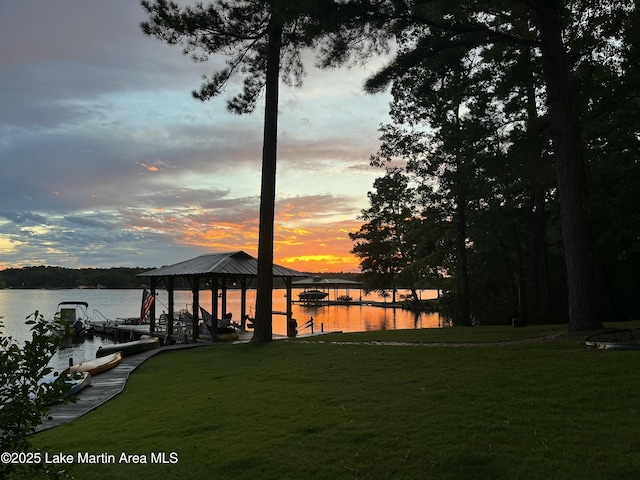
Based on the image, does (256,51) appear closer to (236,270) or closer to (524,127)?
(236,270)

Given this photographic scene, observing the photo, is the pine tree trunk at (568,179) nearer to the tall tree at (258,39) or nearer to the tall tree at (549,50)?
the tall tree at (549,50)

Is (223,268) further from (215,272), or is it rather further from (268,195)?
(268,195)

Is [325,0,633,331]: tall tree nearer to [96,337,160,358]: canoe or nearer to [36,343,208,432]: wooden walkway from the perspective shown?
[36,343,208,432]: wooden walkway

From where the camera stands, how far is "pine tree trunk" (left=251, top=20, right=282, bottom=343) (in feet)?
53.0

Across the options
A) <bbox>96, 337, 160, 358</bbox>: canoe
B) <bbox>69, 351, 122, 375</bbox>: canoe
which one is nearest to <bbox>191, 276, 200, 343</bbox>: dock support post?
<bbox>96, 337, 160, 358</bbox>: canoe

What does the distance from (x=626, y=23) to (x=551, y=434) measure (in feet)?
41.6

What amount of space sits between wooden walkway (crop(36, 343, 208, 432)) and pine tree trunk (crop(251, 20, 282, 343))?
3.77 m

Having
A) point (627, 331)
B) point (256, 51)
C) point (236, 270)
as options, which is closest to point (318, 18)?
point (256, 51)

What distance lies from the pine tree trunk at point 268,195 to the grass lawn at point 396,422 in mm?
6372

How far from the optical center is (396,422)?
5.55m

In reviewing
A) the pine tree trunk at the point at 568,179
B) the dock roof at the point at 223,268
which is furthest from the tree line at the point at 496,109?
the dock roof at the point at 223,268

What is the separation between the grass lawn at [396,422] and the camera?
14.3 ft

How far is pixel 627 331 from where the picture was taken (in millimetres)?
9664

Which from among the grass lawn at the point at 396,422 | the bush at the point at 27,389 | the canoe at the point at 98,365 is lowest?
the canoe at the point at 98,365
